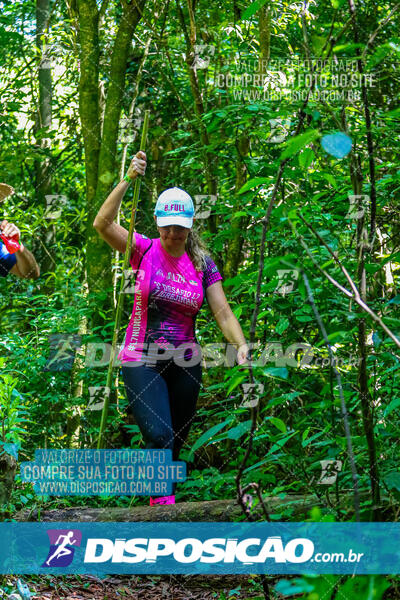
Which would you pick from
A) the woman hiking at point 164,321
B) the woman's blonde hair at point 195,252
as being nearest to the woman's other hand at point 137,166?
the woman hiking at point 164,321

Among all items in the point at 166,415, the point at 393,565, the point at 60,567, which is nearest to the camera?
the point at 393,565

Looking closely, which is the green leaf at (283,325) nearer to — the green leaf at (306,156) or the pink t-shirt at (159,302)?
the pink t-shirt at (159,302)

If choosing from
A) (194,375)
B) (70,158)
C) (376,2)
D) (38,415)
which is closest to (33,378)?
(38,415)

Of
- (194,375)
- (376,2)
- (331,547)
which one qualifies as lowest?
(331,547)

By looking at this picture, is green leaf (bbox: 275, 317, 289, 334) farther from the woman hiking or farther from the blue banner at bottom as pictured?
the blue banner at bottom

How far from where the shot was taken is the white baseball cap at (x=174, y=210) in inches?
127

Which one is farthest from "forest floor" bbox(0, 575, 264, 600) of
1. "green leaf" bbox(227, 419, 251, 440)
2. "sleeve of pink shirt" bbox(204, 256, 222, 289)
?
"sleeve of pink shirt" bbox(204, 256, 222, 289)

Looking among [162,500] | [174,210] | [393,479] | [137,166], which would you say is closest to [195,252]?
[174,210]

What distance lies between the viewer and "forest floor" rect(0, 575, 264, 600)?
8.86 ft

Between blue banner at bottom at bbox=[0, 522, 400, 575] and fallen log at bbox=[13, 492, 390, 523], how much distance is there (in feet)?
0.25

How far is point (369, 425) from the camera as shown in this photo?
6.73 feet

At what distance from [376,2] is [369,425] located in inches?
198

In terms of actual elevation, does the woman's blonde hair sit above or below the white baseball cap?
below

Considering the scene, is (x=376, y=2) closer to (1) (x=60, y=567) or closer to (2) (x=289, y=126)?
(2) (x=289, y=126)
